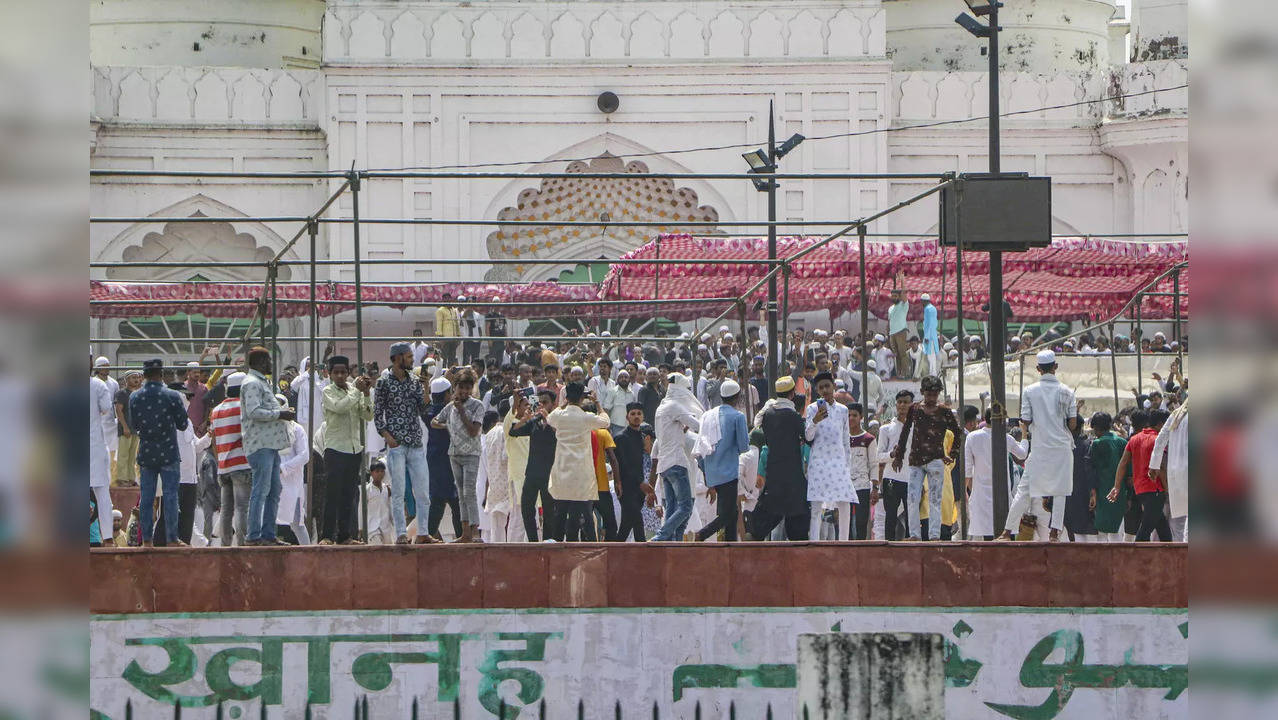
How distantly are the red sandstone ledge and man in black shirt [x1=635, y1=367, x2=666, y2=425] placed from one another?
6.56 m

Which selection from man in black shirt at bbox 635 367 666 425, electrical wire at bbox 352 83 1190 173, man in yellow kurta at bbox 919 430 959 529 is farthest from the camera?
electrical wire at bbox 352 83 1190 173

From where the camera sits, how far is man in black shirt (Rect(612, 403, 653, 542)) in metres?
10.9

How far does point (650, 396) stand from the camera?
15.0 meters

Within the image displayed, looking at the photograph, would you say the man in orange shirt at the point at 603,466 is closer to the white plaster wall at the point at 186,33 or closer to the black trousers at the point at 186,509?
the black trousers at the point at 186,509

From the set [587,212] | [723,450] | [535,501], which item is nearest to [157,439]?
[535,501]

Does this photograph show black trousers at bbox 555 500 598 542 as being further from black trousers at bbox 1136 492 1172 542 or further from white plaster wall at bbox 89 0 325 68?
white plaster wall at bbox 89 0 325 68

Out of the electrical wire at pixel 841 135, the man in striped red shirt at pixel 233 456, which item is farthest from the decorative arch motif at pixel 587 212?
the man in striped red shirt at pixel 233 456

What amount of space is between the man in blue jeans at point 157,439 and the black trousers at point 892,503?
5.03 meters

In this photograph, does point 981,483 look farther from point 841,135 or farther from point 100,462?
point 841,135

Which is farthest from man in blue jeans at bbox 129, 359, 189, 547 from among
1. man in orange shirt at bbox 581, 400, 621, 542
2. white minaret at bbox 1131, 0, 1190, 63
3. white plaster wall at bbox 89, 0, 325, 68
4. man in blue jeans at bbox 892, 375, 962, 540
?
white minaret at bbox 1131, 0, 1190, 63

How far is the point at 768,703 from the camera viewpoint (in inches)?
319

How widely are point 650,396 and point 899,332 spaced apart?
18.5 ft
